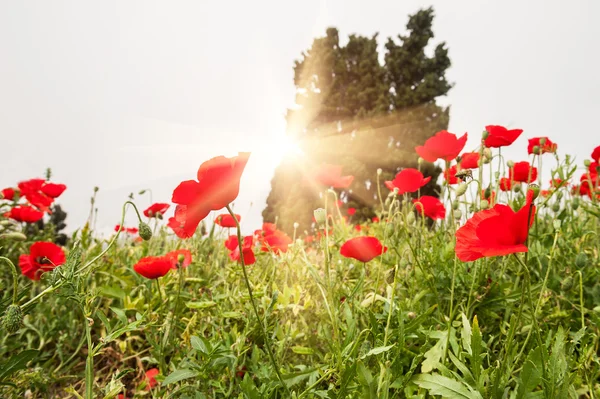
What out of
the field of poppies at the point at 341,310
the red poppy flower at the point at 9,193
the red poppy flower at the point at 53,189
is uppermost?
the red poppy flower at the point at 9,193

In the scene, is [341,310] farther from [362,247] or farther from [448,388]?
[448,388]

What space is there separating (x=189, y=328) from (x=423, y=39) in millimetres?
16322

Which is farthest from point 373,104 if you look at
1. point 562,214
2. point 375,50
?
point 562,214

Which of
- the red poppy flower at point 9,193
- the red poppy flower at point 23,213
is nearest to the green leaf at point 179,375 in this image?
the red poppy flower at point 9,193

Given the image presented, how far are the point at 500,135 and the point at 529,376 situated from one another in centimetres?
91

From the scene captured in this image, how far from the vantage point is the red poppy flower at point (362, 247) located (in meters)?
1.29

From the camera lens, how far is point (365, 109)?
14875mm

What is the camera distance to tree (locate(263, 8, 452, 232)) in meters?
13.2

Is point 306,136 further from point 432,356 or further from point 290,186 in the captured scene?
point 432,356

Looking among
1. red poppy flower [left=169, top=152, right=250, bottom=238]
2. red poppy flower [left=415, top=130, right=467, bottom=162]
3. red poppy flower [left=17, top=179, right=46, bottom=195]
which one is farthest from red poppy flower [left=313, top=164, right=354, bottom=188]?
red poppy flower [left=17, top=179, right=46, bottom=195]

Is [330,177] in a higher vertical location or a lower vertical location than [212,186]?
lower

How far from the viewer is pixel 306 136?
1464cm

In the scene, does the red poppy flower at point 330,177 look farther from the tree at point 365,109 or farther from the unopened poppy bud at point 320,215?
the tree at point 365,109

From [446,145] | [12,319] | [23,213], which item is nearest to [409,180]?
[446,145]
